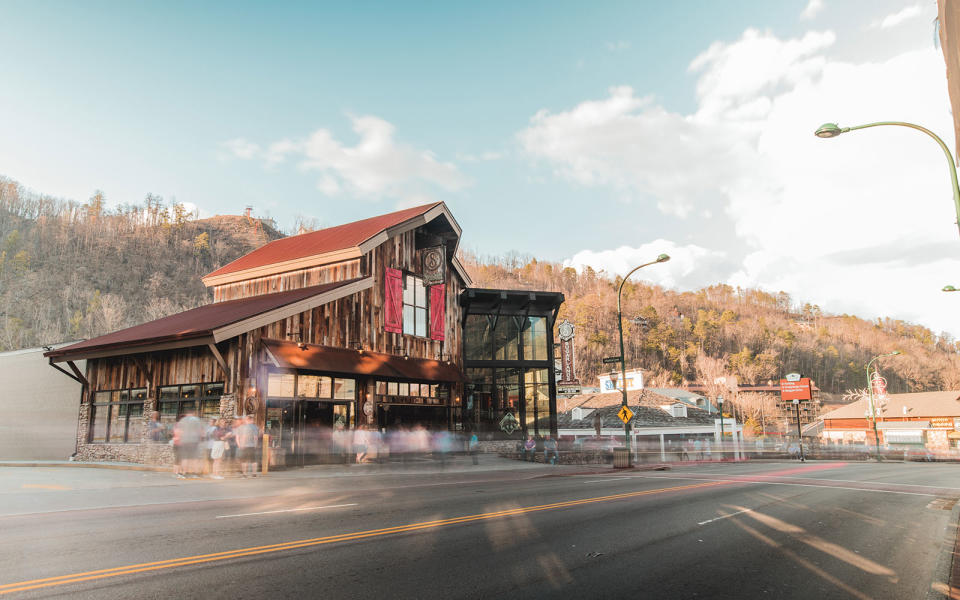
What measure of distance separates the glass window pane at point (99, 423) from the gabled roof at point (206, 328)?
7.79 feet

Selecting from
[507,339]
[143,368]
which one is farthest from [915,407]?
[143,368]

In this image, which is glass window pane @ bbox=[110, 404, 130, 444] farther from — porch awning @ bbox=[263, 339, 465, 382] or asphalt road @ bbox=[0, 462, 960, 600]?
asphalt road @ bbox=[0, 462, 960, 600]

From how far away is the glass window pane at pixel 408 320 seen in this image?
26.6 meters

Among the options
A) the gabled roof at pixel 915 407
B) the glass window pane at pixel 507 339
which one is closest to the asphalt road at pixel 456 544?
the glass window pane at pixel 507 339

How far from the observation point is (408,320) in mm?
26844

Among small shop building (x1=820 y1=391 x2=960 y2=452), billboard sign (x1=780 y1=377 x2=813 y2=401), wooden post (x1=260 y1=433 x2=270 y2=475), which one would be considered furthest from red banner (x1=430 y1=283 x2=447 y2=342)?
small shop building (x1=820 y1=391 x2=960 y2=452)

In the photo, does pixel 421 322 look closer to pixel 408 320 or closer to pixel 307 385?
pixel 408 320

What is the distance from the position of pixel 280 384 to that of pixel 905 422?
266 feet

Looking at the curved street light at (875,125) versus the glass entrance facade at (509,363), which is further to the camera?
the glass entrance facade at (509,363)

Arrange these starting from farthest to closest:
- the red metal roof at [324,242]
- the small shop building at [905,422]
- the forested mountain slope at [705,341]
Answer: the forested mountain slope at [705,341] → the small shop building at [905,422] → the red metal roof at [324,242]

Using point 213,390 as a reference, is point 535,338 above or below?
above

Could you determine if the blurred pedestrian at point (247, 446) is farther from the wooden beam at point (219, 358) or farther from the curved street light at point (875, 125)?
the curved street light at point (875, 125)

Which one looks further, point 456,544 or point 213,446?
point 213,446

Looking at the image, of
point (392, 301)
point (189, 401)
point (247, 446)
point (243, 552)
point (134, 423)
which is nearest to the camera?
point (243, 552)
